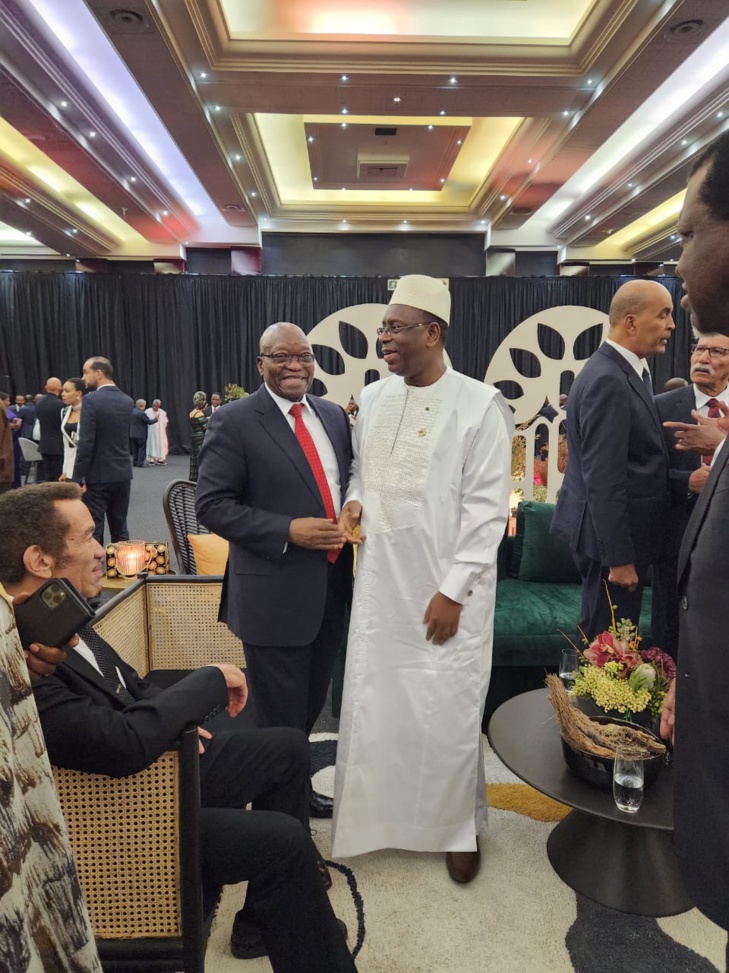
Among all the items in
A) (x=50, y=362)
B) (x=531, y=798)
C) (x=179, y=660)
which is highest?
(x=50, y=362)

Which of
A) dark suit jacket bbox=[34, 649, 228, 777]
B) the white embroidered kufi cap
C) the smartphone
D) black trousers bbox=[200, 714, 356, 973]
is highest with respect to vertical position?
the white embroidered kufi cap

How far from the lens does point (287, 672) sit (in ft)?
6.52

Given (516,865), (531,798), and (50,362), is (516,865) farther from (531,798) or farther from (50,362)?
(50,362)

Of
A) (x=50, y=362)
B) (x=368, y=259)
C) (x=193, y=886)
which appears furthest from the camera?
(x=50, y=362)

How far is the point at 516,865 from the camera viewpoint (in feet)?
6.68

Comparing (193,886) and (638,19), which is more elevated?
(638,19)

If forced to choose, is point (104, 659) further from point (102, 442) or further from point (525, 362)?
point (525, 362)

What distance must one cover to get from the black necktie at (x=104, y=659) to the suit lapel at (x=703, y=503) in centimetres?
120

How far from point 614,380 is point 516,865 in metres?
1.54

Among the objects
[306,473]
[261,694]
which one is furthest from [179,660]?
[306,473]

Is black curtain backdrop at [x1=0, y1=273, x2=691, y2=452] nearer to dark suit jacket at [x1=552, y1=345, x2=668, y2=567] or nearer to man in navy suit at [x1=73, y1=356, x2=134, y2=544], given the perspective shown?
man in navy suit at [x1=73, y1=356, x2=134, y2=544]

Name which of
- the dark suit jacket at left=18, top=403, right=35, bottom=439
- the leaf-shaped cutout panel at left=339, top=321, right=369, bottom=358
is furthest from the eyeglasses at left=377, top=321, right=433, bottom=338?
the leaf-shaped cutout panel at left=339, top=321, right=369, bottom=358

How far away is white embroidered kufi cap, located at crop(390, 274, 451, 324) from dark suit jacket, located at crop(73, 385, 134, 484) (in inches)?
148

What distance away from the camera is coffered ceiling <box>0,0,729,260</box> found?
6273mm
